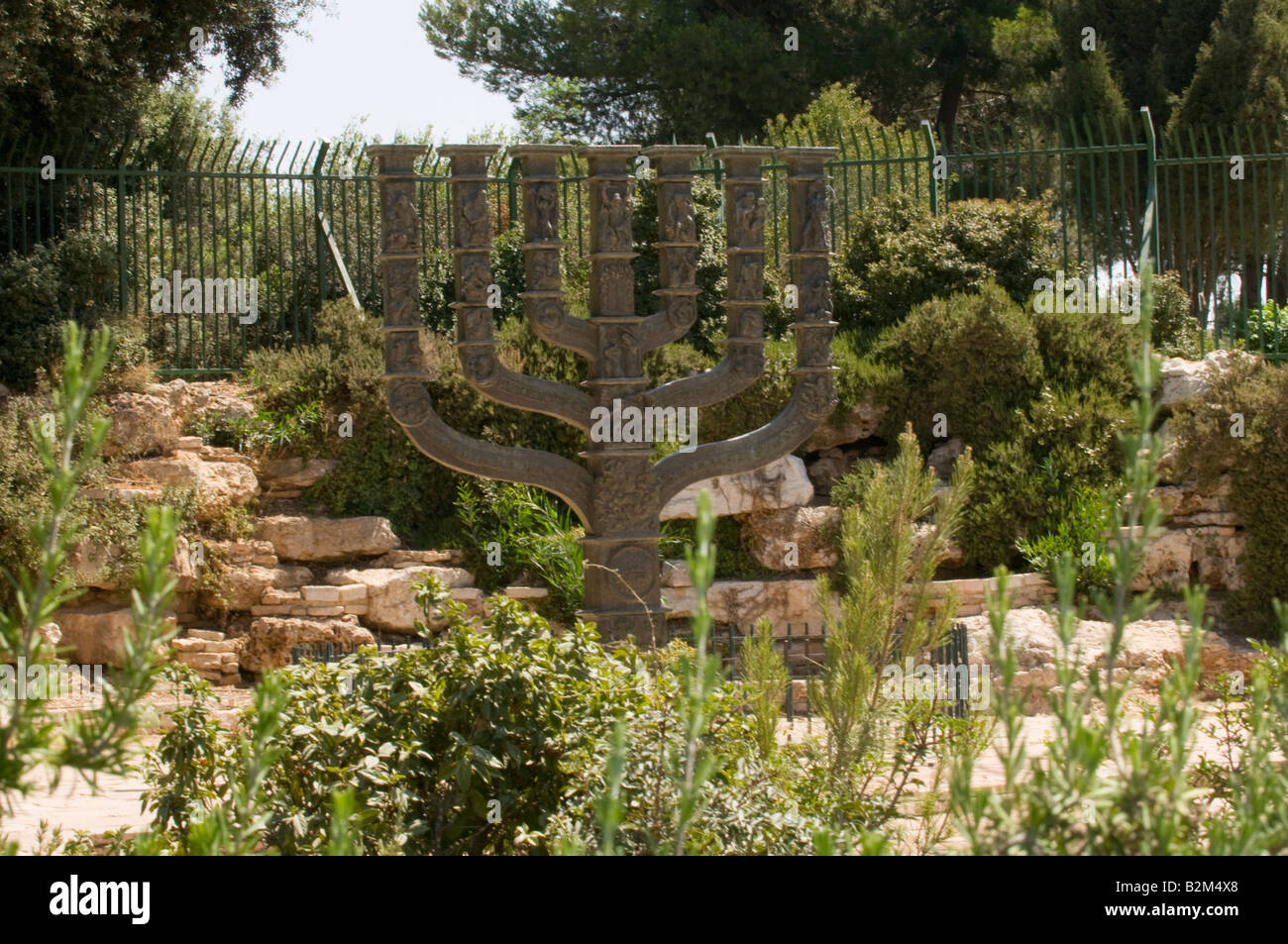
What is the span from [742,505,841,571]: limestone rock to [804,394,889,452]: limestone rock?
0.91 metres

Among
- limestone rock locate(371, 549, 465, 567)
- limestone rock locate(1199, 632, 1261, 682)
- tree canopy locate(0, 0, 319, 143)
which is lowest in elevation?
limestone rock locate(1199, 632, 1261, 682)

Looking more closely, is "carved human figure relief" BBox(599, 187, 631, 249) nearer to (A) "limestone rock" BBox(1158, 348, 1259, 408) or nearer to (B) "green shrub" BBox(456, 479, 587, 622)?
(B) "green shrub" BBox(456, 479, 587, 622)

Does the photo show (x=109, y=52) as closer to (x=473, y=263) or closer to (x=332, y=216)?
(x=332, y=216)

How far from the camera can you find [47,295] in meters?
11.2

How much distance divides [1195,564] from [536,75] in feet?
48.2

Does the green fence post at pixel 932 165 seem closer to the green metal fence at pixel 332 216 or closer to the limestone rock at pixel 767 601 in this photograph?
the green metal fence at pixel 332 216

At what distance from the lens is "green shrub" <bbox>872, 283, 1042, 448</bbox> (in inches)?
450

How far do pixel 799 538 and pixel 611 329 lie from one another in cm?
369

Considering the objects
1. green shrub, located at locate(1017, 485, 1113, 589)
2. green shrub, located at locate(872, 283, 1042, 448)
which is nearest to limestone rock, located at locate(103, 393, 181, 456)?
green shrub, located at locate(872, 283, 1042, 448)

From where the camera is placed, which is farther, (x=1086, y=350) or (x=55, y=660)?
(x=1086, y=350)

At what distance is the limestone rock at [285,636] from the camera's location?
32.9ft

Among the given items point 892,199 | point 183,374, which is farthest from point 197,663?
point 892,199

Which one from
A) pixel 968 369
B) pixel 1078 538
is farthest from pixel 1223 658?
pixel 968 369

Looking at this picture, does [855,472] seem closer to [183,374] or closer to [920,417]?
[920,417]
